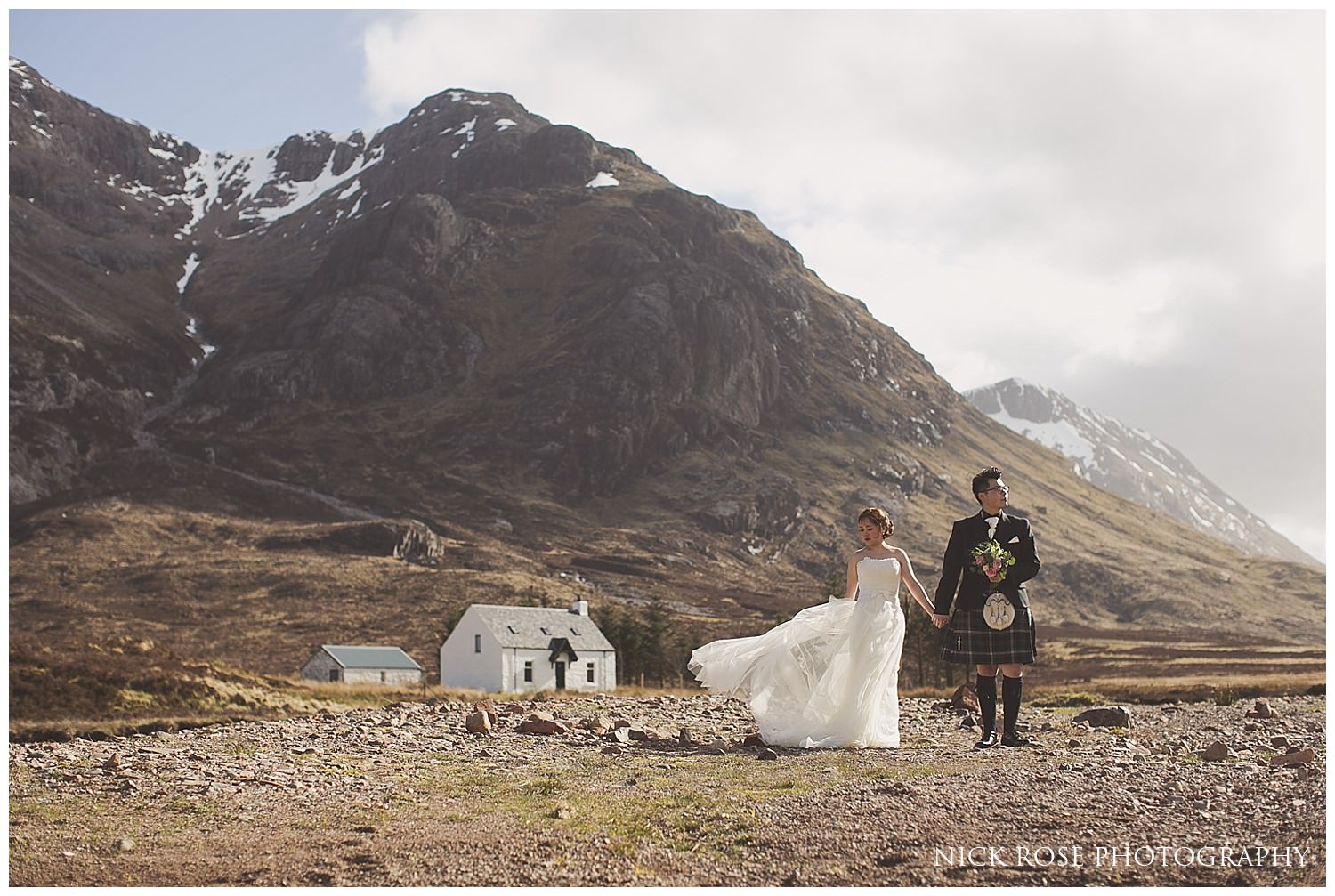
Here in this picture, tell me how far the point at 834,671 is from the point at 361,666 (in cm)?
6733

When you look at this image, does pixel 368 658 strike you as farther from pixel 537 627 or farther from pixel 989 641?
pixel 989 641

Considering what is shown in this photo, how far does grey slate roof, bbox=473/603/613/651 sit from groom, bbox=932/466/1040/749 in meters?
59.9

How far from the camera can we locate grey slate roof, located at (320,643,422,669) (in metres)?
78.2

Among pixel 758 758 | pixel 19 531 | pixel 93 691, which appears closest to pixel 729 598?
pixel 19 531

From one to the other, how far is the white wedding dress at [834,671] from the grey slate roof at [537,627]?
2224 inches

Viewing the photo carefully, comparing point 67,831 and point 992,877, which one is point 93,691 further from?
point 992,877

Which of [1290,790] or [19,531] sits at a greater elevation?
[19,531]

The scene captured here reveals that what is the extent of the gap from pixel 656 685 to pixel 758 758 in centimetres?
6849

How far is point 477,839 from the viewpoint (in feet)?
29.7

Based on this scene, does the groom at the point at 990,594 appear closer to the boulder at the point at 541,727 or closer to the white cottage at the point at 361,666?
the boulder at the point at 541,727

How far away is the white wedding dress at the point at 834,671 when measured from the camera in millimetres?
15836

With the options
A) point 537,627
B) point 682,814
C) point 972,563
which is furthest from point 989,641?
point 537,627

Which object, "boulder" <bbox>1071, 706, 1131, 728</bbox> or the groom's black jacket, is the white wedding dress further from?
"boulder" <bbox>1071, 706, 1131, 728</bbox>

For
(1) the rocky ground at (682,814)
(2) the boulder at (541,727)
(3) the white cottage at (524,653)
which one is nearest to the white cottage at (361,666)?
(3) the white cottage at (524,653)
